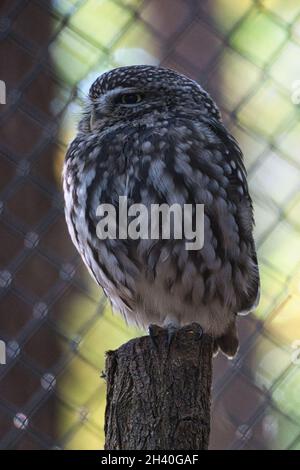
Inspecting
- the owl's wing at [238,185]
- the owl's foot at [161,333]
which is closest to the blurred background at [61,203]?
the owl's wing at [238,185]

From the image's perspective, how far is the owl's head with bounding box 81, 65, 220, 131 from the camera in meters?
2.77

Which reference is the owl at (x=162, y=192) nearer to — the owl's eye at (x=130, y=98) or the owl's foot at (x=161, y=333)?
the owl's eye at (x=130, y=98)

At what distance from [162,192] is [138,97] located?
330 millimetres

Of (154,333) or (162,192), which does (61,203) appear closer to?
(162,192)

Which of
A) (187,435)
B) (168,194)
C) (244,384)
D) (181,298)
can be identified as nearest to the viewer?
(187,435)

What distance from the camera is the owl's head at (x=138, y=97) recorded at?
277cm

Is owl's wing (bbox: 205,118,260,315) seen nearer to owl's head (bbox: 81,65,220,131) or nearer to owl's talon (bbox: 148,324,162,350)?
owl's head (bbox: 81,65,220,131)

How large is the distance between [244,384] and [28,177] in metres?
0.93

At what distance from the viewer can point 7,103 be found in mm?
3645

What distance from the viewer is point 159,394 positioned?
7.14 ft

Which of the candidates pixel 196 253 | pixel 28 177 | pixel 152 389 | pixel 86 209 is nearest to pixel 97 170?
pixel 86 209

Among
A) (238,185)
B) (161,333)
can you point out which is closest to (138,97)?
(238,185)

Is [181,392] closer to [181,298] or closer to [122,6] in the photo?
[181,298]

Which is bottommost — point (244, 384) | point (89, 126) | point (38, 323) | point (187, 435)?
point (38, 323)
